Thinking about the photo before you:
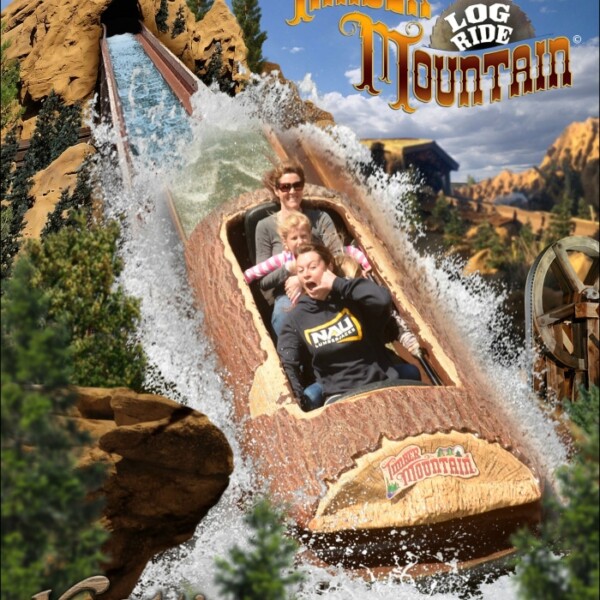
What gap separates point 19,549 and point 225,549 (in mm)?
1499

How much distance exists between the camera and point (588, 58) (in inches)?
261

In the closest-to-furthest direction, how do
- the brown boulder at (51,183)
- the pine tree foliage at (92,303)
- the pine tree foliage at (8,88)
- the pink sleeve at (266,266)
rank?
1. the pine tree foliage at (92,303)
2. the pink sleeve at (266,266)
3. the brown boulder at (51,183)
4. the pine tree foliage at (8,88)

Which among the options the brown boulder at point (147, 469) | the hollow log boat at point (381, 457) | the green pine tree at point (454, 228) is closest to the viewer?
the brown boulder at point (147, 469)

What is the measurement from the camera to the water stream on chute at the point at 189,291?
15.6 ft

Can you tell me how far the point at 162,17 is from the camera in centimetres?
674

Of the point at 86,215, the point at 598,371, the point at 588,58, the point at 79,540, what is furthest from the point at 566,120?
the point at 79,540

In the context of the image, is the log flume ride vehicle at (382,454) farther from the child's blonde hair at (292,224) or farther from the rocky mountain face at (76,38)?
the rocky mountain face at (76,38)

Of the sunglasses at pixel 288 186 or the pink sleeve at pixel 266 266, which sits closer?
the pink sleeve at pixel 266 266

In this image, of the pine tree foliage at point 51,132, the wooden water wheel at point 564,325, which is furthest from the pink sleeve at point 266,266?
the wooden water wheel at point 564,325

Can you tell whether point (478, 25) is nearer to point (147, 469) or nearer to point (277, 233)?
point (277, 233)

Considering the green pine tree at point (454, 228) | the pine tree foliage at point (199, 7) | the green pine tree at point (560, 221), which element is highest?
the pine tree foliage at point (199, 7)

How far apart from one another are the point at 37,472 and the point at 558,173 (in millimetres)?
8473

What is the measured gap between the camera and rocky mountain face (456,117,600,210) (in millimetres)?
9367

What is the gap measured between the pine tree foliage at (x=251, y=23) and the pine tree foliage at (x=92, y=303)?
2005 millimetres
